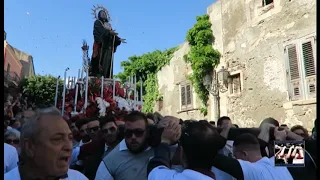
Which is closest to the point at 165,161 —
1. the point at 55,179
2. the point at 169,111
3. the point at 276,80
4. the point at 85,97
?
the point at 55,179

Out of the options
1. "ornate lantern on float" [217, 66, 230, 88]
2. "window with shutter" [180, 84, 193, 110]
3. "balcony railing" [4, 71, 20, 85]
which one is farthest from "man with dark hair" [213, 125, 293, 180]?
"window with shutter" [180, 84, 193, 110]

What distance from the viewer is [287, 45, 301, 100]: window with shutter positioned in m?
7.07

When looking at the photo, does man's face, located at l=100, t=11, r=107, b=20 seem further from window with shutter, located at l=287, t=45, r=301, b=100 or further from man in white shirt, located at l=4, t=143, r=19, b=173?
man in white shirt, located at l=4, t=143, r=19, b=173

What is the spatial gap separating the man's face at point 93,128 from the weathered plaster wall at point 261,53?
5012 millimetres

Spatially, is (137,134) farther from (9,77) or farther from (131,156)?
(9,77)

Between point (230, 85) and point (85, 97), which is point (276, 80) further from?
point (85, 97)

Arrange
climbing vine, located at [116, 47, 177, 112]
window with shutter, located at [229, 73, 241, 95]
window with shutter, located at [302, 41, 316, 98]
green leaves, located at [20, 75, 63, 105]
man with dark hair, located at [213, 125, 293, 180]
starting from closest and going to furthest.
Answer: man with dark hair, located at [213, 125, 293, 180]
green leaves, located at [20, 75, 63, 105]
window with shutter, located at [302, 41, 316, 98]
window with shutter, located at [229, 73, 241, 95]
climbing vine, located at [116, 47, 177, 112]

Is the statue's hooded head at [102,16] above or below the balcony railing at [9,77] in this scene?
above

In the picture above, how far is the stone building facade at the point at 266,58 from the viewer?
6891mm

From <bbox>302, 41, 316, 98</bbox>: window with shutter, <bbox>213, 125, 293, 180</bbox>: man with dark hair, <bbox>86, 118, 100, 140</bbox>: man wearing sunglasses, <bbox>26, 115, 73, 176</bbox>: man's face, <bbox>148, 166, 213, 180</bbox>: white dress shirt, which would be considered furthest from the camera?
<bbox>302, 41, 316, 98</bbox>: window with shutter

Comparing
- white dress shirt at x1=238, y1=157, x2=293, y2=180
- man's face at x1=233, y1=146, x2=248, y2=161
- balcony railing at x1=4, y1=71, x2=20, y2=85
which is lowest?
white dress shirt at x1=238, y1=157, x2=293, y2=180

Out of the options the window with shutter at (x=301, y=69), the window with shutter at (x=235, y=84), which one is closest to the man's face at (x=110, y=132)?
the window with shutter at (x=301, y=69)

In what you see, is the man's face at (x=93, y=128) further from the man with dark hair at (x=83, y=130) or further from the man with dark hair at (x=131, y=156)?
the man with dark hair at (x=131, y=156)

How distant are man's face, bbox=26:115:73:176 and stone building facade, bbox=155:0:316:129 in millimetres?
5958
